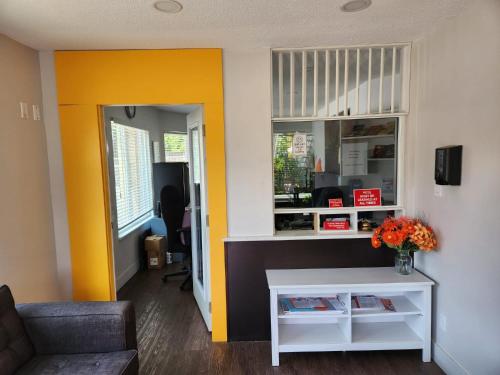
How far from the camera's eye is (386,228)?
250cm

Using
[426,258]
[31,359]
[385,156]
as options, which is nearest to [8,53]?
[31,359]

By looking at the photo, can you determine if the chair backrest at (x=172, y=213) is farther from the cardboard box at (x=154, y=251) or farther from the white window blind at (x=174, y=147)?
the white window blind at (x=174, y=147)

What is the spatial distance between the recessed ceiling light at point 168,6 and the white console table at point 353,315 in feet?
6.55

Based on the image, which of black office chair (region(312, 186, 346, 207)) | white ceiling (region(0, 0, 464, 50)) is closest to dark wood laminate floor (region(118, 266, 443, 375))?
black office chair (region(312, 186, 346, 207))

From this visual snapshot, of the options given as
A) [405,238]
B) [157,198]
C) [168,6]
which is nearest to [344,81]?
[405,238]

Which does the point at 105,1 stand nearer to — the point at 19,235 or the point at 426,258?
the point at 19,235

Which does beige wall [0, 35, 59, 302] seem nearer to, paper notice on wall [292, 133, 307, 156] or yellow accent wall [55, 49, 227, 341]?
yellow accent wall [55, 49, 227, 341]

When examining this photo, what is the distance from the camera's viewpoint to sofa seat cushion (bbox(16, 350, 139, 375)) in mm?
1701

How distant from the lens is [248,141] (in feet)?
8.64

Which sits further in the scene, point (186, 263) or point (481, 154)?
point (186, 263)

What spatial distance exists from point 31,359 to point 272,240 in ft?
5.91

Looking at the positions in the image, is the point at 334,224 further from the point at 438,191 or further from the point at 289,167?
the point at 438,191

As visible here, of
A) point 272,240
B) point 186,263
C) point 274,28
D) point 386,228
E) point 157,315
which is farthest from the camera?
point 186,263

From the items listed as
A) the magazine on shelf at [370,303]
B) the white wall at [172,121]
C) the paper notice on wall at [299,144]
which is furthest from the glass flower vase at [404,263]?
the white wall at [172,121]
